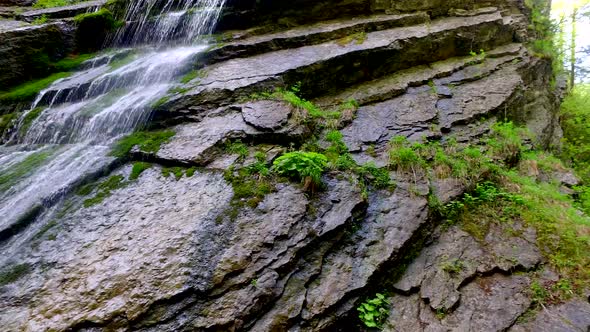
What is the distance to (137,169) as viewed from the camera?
17.5 feet

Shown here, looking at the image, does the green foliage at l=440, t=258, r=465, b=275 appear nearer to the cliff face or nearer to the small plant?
the cliff face

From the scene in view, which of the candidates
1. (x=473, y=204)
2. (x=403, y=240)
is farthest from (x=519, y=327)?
(x=473, y=204)

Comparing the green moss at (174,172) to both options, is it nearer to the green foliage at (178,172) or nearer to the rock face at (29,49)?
the green foliage at (178,172)

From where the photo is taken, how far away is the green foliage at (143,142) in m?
5.57

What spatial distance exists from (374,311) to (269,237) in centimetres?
140

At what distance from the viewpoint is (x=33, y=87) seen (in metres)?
7.85

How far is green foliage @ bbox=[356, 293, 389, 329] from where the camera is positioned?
152 inches

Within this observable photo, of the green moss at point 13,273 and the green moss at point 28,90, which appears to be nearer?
the green moss at point 13,273

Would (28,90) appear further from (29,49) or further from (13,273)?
(13,273)

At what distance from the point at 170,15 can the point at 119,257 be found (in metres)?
7.97

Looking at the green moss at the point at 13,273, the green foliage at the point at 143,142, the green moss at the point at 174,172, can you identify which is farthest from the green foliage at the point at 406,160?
the green moss at the point at 13,273

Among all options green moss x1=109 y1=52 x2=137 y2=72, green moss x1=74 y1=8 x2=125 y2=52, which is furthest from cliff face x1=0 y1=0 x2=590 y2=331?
green moss x1=74 y1=8 x2=125 y2=52

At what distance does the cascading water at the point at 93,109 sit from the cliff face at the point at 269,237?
0.36 metres

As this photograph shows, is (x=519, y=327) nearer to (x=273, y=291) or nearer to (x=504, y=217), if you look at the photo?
(x=504, y=217)
